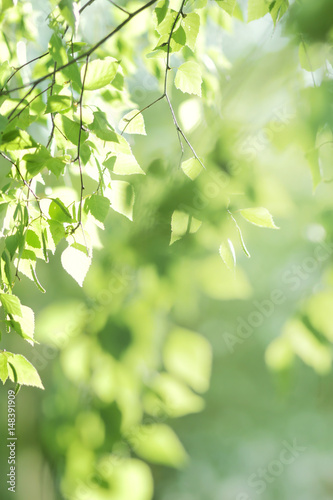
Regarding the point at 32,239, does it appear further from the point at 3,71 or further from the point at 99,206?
the point at 3,71

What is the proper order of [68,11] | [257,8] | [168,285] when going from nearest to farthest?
[68,11], [257,8], [168,285]

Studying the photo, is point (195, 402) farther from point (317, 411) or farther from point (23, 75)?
point (317, 411)

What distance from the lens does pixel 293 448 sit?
5.30 ft

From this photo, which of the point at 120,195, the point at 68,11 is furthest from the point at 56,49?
the point at 120,195

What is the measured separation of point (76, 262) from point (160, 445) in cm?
27

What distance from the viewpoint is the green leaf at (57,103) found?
36 centimetres

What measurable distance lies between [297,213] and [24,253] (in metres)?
0.75

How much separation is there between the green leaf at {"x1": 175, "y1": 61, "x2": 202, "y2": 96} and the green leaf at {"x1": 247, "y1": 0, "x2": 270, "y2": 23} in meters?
0.10

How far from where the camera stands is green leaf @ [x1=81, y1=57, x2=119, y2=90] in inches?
13.9

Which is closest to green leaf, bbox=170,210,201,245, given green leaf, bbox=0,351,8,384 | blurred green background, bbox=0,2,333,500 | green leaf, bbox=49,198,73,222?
blurred green background, bbox=0,2,333,500

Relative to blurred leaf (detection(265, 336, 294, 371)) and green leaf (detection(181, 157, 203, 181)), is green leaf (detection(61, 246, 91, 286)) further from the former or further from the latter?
blurred leaf (detection(265, 336, 294, 371))

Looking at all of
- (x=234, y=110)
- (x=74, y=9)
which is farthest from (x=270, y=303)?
(x=74, y=9)

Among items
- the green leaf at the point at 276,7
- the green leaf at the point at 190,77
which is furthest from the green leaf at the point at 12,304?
the green leaf at the point at 276,7

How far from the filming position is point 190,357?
52cm
